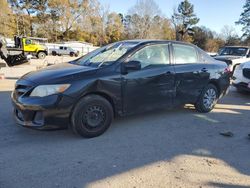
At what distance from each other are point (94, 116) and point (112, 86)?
0.57 m

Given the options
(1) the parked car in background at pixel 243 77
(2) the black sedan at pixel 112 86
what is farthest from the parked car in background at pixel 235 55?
(2) the black sedan at pixel 112 86

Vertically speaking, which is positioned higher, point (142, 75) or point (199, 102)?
point (142, 75)

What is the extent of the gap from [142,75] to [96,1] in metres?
66.5

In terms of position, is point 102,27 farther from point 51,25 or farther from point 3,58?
point 3,58

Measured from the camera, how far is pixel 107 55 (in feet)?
17.3

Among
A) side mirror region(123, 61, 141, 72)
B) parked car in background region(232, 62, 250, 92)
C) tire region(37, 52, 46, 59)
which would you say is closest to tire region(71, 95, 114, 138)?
side mirror region(123, 61, 141, 72)

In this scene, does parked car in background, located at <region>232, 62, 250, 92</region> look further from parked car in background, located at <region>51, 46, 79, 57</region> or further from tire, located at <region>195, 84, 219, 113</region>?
parked car in background, located at <region>51, 46, 79, 57</region>

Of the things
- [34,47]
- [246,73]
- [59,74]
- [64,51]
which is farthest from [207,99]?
[64,51]

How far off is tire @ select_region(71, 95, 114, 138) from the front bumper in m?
0.14

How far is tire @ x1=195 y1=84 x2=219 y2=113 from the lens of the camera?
623cm

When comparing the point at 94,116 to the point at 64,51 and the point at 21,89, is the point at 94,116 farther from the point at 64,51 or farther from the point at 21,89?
the point at 64,51

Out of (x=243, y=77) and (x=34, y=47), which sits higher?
(x=34, y=47)

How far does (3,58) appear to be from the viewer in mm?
12984

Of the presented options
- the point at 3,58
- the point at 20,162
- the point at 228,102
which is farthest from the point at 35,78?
the point at 3,58
